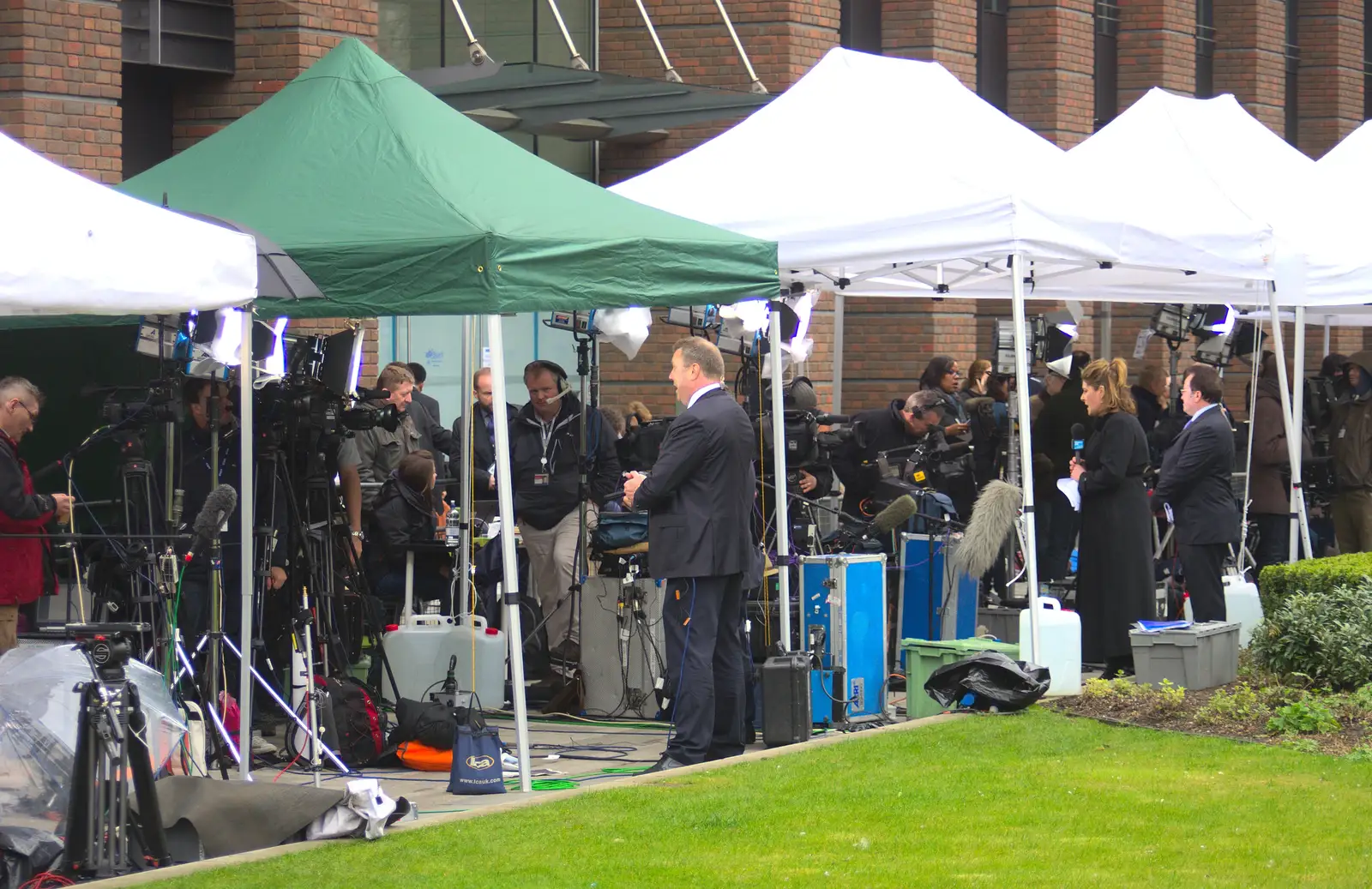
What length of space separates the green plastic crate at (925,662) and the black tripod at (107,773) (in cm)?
504

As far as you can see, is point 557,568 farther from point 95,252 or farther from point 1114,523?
point 95,252

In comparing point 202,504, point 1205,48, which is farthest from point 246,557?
point 1205,48

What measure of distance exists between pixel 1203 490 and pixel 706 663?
14.2 feet

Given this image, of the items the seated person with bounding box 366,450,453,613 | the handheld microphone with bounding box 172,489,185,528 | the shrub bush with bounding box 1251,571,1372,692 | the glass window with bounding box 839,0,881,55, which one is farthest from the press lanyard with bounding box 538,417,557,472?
the glass window with bounding box 839,0,881,55

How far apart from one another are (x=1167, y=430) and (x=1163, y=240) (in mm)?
4147

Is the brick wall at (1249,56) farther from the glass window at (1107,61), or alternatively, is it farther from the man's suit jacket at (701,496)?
the man's suit jacket at (701,496)

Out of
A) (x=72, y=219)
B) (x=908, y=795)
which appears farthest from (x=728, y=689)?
(x=72, y=219)

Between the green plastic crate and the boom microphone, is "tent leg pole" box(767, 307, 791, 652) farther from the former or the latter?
the green plastic crate

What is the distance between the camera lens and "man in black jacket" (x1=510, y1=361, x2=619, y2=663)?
452 inches

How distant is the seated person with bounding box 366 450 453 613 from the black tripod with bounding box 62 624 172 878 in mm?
4812

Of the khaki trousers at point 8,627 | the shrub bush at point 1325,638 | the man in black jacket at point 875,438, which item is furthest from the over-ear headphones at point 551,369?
the shrub bush at point 1325,638

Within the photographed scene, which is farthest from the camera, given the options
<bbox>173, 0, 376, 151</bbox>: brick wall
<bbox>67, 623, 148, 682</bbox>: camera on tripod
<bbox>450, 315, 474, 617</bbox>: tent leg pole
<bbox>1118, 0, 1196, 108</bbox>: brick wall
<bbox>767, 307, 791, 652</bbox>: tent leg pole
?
<bbox>1118, 0, 1196, 108</bbox>: brick wall

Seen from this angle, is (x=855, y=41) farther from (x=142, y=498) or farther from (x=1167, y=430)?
(x=142, y=498)

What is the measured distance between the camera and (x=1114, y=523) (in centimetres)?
1183
